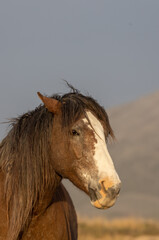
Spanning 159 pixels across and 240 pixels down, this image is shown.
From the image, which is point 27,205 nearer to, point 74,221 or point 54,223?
point 54,223

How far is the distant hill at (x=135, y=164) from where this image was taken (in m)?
39.5

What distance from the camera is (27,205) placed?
513 centimetres

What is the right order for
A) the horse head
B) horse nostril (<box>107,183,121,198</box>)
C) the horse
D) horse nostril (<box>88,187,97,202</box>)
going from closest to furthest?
horse nostril (<box>107,183,121,198</box>) → the horse head → horse nostril (<box>88,187,97,202</box>) → the horse

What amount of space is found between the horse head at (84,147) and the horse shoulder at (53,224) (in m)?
0.42

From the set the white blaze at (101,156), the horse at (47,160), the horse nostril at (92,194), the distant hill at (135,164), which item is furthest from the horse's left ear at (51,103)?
the distant hill at (135,164)

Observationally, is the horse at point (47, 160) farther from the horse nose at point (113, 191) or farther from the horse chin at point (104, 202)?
the horse nose at point (113, 191)

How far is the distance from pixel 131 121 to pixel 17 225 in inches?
2492

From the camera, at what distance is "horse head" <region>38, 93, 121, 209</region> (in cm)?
474

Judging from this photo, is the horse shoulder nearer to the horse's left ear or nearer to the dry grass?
the horse's left ear

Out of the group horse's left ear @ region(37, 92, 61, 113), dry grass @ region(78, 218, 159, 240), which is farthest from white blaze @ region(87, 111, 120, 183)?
dry grass @ region(78, 218, 159, 240)

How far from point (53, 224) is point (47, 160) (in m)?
0.61

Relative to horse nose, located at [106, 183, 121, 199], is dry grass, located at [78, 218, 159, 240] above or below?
below

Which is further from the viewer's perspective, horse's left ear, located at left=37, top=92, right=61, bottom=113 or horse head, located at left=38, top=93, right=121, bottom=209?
horse's left ear, located at left=37, top=92, right=61, bottom=113

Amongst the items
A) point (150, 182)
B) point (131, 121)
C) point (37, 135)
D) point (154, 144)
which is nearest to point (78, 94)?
point (37, 135)
